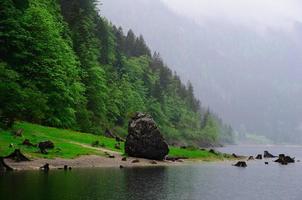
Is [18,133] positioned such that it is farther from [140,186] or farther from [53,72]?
[140,186]

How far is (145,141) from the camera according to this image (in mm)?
82938

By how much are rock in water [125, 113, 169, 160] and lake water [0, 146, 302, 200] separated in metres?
17.3

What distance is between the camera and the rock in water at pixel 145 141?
82.8m

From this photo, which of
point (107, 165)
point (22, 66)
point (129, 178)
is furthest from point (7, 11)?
point (129, 178)

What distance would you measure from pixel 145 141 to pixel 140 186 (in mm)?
32923

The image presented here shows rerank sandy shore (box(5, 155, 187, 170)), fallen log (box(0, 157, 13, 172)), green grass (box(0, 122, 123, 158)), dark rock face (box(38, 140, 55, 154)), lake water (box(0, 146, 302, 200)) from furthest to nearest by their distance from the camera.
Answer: dark rock face (box(38, 140, 55, 154))
green grass (box(0, 122, 123, 158))
sandy shore (box(5, 155, 187, 170))
fallen log (box(0, 157, 13, 172))
lake water (box(0, 146, 302, 200))

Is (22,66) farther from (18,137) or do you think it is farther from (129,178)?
(129,178)

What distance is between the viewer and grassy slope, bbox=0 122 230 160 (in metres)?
69.7

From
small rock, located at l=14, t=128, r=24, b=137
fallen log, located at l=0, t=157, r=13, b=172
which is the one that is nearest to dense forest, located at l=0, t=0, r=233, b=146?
small rock, located at l=14, t=128, r=24, b=137

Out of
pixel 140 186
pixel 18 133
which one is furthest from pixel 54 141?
pixel 140 186

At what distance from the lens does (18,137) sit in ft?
244

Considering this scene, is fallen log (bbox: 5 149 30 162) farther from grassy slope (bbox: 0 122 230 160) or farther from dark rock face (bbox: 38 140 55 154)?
dark rock face (bbox: 38 140 55 154)

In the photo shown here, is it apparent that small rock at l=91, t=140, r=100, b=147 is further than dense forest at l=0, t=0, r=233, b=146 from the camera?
Yes

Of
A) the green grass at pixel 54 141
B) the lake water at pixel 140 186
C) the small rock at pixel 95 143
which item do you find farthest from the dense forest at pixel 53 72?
the lake water at pixel 140 186
